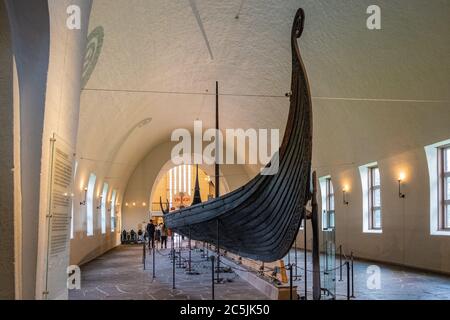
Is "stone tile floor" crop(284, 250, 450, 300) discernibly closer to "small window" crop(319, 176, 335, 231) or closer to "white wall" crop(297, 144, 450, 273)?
"white wall" crop(297, 144, 450, 273)

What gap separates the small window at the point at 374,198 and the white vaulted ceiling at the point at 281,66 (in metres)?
0.81

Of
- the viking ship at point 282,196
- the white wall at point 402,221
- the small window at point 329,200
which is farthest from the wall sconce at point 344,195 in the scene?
the viking ship at point 282,196

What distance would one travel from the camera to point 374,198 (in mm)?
16016

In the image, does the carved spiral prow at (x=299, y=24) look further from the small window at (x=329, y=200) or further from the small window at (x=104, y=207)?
the small window at (x=104, y=207)

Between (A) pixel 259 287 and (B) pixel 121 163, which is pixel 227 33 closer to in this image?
(A) pixel 259 287

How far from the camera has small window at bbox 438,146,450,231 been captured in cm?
1193

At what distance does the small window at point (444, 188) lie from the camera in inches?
470

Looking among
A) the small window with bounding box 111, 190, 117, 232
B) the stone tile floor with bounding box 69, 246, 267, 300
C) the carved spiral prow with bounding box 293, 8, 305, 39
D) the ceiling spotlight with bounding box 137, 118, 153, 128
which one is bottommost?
the stone tile floor with bounding box 69, 246, 267, 300

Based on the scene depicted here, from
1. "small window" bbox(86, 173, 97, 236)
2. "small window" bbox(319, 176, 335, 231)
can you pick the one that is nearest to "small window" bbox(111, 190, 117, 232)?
"small window" bbox(86, 173, 97, 236)

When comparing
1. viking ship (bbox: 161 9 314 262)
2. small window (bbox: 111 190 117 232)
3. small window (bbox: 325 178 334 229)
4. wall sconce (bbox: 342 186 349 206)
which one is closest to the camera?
viking ship (bbox: 161 9 314 262)

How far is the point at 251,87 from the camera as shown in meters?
17.7

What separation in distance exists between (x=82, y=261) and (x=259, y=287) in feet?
27.2

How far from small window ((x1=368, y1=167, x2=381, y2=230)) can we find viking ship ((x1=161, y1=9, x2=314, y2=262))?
7277 mm
